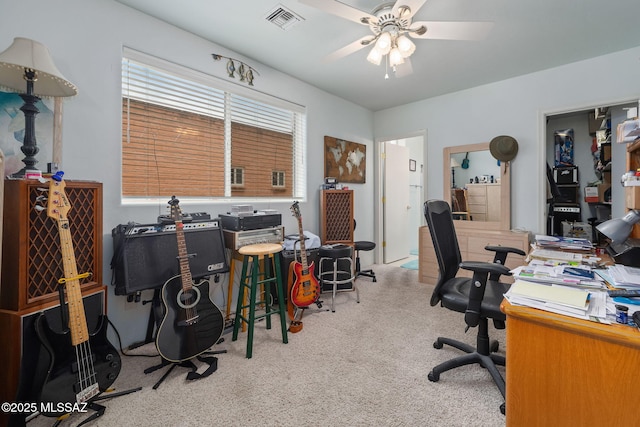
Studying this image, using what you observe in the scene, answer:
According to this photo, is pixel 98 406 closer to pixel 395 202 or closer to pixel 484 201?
pixel 484 201

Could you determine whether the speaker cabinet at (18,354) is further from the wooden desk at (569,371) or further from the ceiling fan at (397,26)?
the ceiling fan at (397,26)

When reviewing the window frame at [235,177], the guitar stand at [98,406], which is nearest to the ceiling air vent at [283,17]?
the window frame at [235,177]

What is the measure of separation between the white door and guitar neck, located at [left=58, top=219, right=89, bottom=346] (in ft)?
13.0

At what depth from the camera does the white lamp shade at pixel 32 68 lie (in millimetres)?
1378

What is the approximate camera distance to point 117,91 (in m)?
2.02

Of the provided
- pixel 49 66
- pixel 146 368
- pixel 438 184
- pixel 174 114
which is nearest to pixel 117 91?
pixel 174 114

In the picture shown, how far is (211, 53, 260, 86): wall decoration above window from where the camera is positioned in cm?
265

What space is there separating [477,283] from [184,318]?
1.75 metres

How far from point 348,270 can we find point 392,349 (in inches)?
51.7

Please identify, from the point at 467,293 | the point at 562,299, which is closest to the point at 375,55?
the point at 467,293

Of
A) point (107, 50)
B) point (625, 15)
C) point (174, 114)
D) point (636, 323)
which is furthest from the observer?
point (174, 114)

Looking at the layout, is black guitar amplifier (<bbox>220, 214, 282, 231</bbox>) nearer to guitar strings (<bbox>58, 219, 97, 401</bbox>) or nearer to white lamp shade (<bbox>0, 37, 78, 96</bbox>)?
guitar strings (<bbox>58, 219, 97, 401</bbox>)

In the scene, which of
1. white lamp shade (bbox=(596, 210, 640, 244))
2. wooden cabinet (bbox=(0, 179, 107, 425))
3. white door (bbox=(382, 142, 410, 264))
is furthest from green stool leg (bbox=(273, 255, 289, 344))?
white door (bbox=(382, 142, 410, 264))

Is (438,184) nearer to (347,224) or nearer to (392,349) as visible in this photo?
(347,224)
